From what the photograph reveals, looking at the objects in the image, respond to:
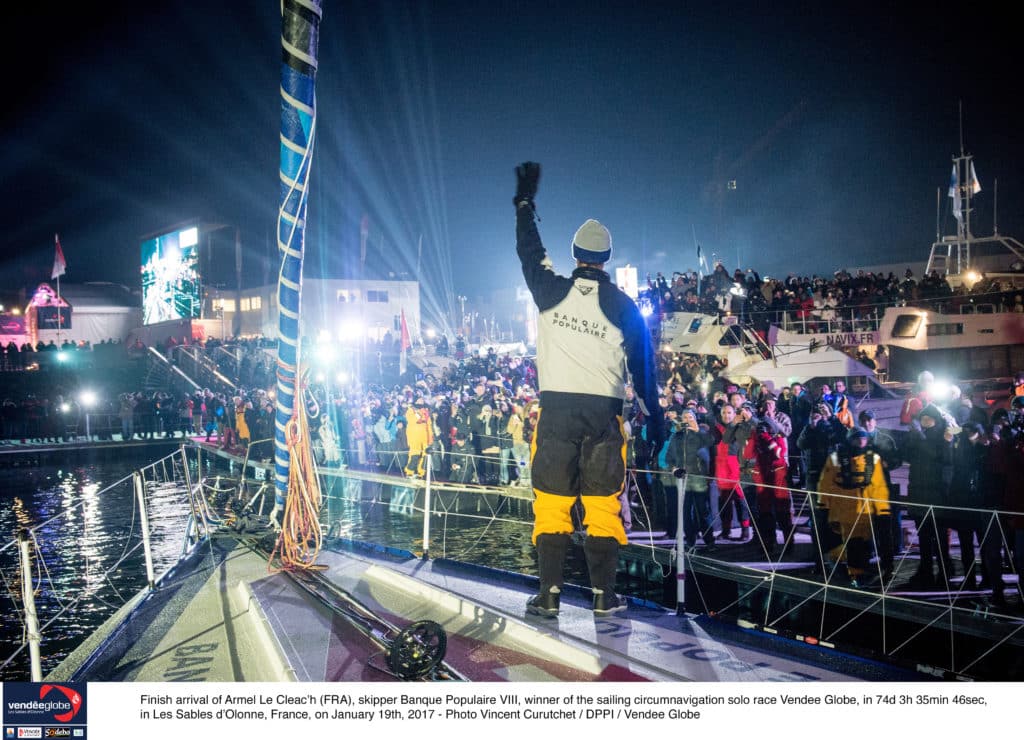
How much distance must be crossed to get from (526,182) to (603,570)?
7.66 feet

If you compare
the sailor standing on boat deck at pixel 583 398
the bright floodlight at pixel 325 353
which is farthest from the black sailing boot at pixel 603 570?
the bright floodlight at pixel 325 353

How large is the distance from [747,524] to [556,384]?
24.3 ft

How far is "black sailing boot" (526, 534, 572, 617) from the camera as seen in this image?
417cm

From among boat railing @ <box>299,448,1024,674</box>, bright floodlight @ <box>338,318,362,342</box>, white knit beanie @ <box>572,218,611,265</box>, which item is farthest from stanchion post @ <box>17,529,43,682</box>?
bright floodlight @ <box>338,318,362,342</box>

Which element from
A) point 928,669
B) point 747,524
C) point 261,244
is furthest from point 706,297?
point 261,244

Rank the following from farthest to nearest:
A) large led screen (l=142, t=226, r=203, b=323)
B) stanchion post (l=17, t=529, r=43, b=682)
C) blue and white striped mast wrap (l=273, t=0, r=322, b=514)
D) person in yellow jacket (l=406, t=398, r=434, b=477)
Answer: large led screen (l=142, t=226, r=203, b=323)
person in yellow jacket (l=406, t=398, r=434, b=477)
blue and white striped mast wrap (l=273, t=0, r=322, b=514)
stanchion post (l=17, t=529, r=43, b=682)

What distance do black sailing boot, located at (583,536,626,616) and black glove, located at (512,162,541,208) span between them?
2016mm

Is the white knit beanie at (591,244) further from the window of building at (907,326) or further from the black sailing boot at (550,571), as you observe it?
the window of building at (907,326)

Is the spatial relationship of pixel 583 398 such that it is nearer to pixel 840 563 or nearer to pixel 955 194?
pixel 840 563

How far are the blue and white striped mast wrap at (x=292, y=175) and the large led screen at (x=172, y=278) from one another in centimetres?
5136

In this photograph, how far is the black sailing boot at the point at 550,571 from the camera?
4.17 meters
